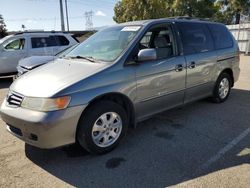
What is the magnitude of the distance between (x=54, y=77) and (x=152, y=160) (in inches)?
66.7

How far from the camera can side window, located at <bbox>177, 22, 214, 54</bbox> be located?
4.83 m

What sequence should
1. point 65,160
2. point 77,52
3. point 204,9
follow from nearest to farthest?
point 65,160 → point 77,52 → point 204,9

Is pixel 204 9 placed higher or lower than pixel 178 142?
higher

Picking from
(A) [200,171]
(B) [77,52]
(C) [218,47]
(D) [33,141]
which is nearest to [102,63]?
(B) [77,52]

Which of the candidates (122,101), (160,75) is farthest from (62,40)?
(122,101)

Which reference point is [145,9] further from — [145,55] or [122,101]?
[122,101]

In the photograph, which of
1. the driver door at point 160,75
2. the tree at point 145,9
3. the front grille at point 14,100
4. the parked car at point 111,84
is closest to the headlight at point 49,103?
the parked car at point 111,84

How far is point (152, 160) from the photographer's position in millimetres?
3557

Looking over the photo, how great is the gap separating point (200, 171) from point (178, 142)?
33.5 inches

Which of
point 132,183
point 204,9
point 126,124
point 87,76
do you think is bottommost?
point 132,183

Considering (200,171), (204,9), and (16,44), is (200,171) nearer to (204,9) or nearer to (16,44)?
(16,44)

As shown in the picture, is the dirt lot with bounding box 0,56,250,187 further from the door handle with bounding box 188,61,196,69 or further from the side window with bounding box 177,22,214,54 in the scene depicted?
the side window with bounding box 177,22,214,54

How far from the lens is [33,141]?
3305 mm

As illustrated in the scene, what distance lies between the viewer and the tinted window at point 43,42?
33.6 ft
